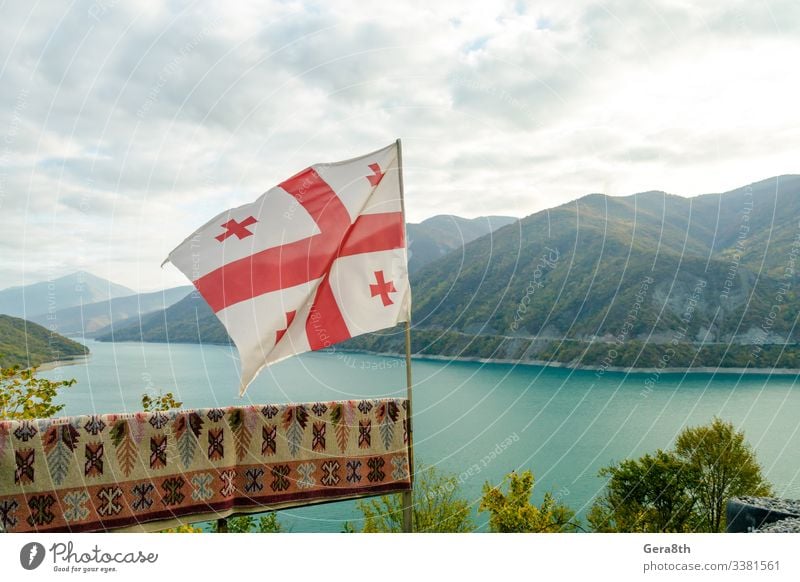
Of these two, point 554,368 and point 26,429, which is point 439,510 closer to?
point 26,429

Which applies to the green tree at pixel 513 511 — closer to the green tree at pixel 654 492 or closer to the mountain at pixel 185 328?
the green tree at pixel 654 492

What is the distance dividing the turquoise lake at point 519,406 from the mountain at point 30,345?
251 centimetres

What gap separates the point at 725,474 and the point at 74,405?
1857 inches

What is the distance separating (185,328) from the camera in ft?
414

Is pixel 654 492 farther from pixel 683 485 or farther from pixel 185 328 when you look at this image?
pixel 185 328

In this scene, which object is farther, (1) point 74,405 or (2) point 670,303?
(2) point 670,303

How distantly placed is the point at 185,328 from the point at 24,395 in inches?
5016

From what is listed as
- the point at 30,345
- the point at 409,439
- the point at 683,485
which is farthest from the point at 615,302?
the point at 409,439

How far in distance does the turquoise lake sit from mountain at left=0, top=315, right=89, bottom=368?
2.51 metres

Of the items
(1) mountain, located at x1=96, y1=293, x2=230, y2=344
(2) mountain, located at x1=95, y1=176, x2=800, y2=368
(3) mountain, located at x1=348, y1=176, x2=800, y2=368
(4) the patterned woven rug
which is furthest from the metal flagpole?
(1) mountain, located at x1=96, y1=293, x2=230, y2=344
